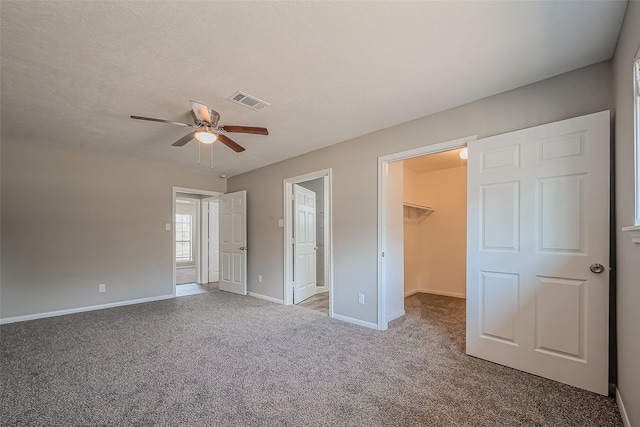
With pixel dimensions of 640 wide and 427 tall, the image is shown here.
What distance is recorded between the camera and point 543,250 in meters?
2.16

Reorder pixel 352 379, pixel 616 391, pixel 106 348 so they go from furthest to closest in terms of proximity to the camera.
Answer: pixel 106 348
pixel 352 379
pixel 616 391

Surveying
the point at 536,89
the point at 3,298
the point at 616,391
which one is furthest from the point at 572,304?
the point at 3,298

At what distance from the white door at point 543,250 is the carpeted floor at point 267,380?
0.63 feet

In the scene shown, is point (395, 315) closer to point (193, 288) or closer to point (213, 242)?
point (193, 288)

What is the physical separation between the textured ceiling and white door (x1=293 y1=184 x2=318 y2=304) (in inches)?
77.9

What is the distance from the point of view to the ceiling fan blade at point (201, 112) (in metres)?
2.30

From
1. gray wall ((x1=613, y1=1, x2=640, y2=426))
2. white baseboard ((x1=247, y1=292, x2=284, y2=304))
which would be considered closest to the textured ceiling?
gray wall ((x1=613, y1=1, x2=640, y2=426))

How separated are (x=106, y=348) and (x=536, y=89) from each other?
4694 mm

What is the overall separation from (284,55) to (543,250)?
2475 mm

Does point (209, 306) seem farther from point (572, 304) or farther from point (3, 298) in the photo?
point (572, 304)

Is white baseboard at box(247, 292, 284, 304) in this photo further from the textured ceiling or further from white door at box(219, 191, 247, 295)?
the textured ceiling

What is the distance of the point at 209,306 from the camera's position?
435 cm

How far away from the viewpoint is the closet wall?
5090 millimetres

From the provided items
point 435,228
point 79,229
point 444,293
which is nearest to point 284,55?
point 79,229
